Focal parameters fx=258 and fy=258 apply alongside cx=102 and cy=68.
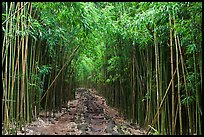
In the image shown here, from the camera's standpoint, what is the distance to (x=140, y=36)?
4.92 metres

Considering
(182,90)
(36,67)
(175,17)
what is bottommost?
(182,90)

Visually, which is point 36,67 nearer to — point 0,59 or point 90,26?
point 0,59

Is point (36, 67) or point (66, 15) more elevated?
point (66, 15)

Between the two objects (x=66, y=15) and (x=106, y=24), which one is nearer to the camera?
(x=66, y=15)

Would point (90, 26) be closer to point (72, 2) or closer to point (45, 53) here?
point (72, 2)

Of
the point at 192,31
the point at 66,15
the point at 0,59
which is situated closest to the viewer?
the point at 192,31

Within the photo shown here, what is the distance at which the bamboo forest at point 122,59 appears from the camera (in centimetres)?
380

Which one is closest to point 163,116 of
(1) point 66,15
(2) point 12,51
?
(1) point 66,15

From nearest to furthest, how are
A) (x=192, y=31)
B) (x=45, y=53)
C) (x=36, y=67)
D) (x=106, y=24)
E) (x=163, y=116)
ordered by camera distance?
1. (x=192, y=31)
2. (x=163, y=116)
3. (x=106, y=24)
4. (x=36, y=67)
5. (x=45, y=53)

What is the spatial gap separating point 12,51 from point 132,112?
3.96 m

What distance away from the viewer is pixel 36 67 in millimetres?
5812

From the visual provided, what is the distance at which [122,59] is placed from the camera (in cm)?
723

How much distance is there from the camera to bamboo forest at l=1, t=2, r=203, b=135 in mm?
3801

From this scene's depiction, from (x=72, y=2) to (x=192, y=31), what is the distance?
1702 mm
